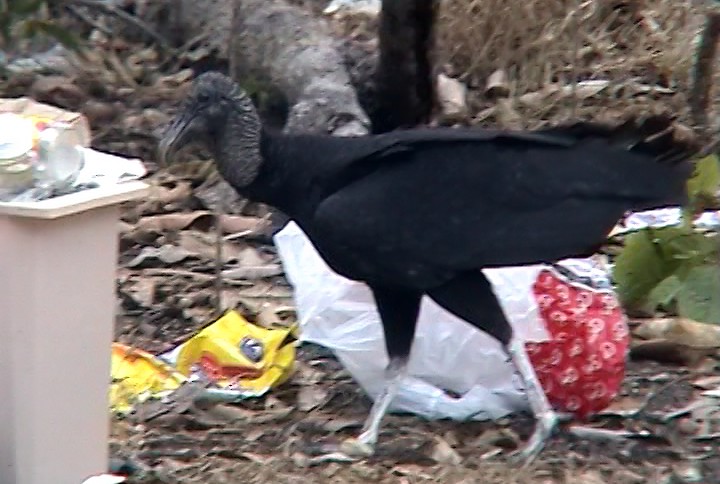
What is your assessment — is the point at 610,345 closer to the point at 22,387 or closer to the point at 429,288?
the point at 429,288

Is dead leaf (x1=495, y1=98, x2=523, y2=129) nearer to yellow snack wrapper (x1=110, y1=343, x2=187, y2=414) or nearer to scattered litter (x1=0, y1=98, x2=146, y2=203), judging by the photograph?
yellow snack wrapper (x1=110, y1=343, x2=187, y2=414)

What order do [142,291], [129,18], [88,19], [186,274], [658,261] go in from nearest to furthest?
[658,261]
[142,291]
[186,274]
[129,18]
[88,19]

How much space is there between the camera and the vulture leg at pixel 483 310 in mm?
3186

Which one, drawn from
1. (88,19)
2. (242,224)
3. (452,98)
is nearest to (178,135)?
(242,224)

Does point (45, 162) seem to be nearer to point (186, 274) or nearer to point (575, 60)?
point (186, 274)

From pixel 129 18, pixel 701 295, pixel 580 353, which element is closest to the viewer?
pixel 580 353

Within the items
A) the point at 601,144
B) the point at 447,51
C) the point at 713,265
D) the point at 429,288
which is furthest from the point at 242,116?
the point at 447,51

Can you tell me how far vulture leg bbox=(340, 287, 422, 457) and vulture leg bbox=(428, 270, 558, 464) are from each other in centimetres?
8

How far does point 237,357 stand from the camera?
3.57 m

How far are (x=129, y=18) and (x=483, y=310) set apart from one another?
9.88 feet

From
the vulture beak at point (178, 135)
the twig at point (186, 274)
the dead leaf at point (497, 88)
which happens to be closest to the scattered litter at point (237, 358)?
the vulture beak at point (178, 135)

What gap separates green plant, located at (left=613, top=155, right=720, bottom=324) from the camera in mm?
3695

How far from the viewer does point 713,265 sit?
3771 mm

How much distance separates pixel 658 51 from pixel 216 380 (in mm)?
2816
